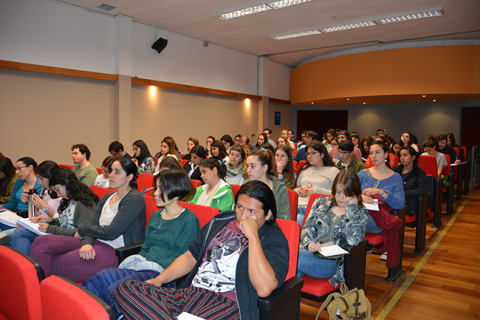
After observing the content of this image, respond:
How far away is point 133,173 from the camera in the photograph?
2883 millimetres

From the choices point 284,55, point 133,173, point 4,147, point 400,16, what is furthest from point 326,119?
point 133,173

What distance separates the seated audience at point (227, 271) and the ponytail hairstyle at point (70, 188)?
1422mm

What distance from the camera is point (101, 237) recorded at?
254 cm

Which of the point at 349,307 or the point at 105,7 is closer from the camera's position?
the point at 349,307

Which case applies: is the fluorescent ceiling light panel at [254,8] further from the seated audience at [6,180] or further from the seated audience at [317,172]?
the seated audience at [6,180]

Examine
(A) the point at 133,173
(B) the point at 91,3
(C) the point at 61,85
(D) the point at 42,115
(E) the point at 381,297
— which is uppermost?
(B) the point at 91,3

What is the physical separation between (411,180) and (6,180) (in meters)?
5.04

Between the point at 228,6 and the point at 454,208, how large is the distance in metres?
6.05

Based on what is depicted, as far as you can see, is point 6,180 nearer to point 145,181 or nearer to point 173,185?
point 145,181

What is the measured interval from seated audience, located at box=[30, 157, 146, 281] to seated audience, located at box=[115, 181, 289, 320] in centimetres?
83

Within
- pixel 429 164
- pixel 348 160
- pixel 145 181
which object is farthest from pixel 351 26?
pixel 145 181

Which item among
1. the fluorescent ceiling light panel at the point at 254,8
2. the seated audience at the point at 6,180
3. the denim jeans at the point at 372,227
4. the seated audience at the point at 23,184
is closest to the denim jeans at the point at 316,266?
the denim jeans at the point at 372,227

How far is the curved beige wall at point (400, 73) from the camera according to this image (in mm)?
8977

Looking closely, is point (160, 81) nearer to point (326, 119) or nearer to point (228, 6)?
point (228, 6)
